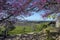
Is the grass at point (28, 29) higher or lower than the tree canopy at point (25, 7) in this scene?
lower

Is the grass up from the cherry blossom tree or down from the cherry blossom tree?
down

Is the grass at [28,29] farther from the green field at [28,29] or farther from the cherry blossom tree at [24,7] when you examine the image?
the cherry blossom tree at [24,7]

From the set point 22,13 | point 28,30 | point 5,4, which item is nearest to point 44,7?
point 22,13

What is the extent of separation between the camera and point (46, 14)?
16.3 feet

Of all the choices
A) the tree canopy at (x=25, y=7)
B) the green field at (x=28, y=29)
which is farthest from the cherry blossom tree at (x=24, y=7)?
the green field at (x=28, y=29)

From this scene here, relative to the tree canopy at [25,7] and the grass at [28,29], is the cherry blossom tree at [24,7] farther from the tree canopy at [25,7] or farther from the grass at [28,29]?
the grass at [28,29]

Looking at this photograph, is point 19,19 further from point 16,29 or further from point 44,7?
point 16,29

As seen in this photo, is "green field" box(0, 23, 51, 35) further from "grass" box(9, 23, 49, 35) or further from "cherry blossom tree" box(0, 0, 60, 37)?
"cherry blossom tree" box(0, 0, 60, 37)

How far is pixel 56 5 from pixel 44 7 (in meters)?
0.31

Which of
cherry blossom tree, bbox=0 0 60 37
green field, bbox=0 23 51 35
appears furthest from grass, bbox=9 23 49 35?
cherry blossom tree, bbox=0 0 60 37

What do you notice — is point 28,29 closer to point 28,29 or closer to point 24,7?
point 28,29

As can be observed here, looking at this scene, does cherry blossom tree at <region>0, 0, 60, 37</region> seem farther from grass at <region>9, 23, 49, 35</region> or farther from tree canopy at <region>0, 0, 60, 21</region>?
grass at <region>9, 23, 49, 35</region>

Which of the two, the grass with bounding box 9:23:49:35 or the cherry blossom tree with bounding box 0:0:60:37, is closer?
the cherry blossom tree with bounding box 0:0:60:37

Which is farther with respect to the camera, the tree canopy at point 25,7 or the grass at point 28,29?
the grass at point 28,29
